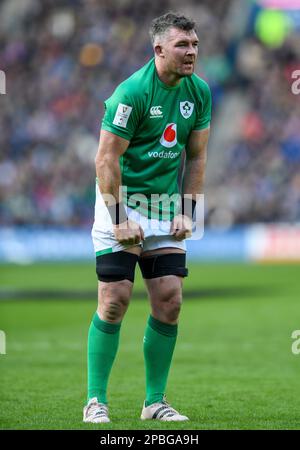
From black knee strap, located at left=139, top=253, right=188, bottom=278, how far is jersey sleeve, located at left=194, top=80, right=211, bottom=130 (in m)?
0.85

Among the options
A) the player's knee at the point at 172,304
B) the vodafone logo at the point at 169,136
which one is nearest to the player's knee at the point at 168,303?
the player's knee at the point at 172,304

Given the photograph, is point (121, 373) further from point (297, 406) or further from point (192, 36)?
point (192, 36)

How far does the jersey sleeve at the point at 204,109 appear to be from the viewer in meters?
6.72

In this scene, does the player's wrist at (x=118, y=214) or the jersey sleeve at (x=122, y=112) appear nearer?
the jersey sleeve at (x=122, y=112)

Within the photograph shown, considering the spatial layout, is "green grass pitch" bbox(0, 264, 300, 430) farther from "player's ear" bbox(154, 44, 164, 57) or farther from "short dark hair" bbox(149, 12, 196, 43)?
"short dark hair" bbox(149, 12, 196, 43)

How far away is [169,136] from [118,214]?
60cm

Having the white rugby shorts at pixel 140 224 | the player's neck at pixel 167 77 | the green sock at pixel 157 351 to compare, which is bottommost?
the green sock at pixel 157 351

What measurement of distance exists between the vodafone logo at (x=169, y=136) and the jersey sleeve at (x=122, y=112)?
0.26 metres

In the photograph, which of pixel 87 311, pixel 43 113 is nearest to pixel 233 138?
pixel 43 113

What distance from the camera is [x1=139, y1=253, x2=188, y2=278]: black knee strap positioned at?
6.64m

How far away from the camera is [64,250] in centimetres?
2666

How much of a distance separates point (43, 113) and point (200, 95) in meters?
22.5

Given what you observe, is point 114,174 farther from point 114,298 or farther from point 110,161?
point 114,298

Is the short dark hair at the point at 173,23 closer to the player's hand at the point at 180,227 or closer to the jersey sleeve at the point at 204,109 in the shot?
the jersey sleeve at the point at 204,109
